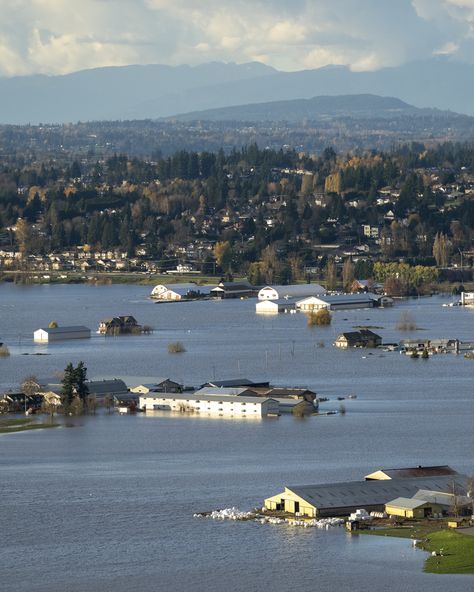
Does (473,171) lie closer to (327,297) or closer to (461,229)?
(461,229)

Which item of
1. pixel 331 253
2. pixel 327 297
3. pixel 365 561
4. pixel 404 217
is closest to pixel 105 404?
pixel 365 561

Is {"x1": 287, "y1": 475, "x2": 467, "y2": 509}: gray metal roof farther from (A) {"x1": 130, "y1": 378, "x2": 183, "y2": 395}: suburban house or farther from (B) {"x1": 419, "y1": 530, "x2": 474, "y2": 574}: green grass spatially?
(A) {"x1": 130, "y1": 378, "x2": 183, "y2": 395}: suburban house

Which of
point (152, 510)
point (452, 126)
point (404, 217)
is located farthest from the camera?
point (452, 126)

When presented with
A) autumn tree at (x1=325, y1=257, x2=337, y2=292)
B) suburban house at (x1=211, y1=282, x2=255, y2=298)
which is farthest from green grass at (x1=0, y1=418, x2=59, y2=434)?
autumn tree at (x1=325, y1=257, x2=337, y2=292)

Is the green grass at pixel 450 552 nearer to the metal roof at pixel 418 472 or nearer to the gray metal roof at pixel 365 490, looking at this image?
the gray metal roof at pixel 365 490

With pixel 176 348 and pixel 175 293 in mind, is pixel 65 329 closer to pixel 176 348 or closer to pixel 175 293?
pixel 176 348
